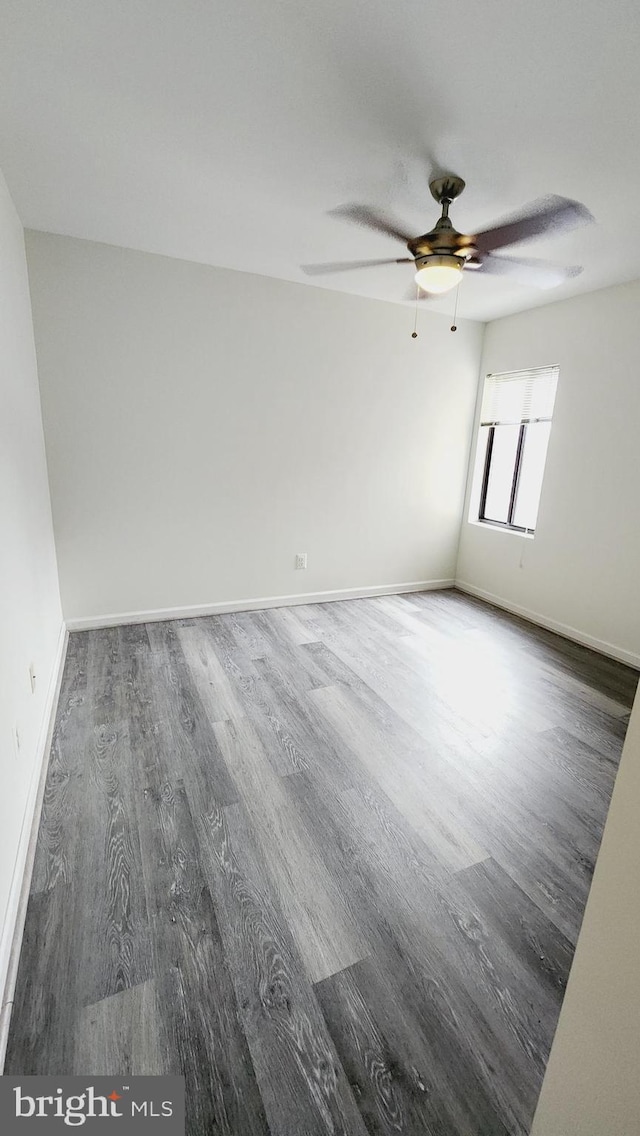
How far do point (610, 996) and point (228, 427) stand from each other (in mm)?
3393

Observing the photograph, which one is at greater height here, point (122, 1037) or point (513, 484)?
point (513, 484)

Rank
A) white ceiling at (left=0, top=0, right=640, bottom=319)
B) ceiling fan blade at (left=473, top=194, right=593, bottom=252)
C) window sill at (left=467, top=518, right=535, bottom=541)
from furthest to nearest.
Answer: window sill at (left=467, top=518, right=535, bottom=541)
ceiling fan blade at (left=473, top=194, right=593, bottom=252)
white ceiling at (left=0, top=0, right=640, bottom=319)

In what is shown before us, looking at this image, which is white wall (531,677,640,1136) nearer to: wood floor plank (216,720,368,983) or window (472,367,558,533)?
wood floor plank (216,720,368,983)

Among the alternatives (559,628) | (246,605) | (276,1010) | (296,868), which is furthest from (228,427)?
(276,1010)

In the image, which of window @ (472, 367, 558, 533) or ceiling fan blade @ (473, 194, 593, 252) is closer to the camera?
ceiling fan blade @ (473, 194, 593, 252)

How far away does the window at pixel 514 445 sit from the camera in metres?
3.73

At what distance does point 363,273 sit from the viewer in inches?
121

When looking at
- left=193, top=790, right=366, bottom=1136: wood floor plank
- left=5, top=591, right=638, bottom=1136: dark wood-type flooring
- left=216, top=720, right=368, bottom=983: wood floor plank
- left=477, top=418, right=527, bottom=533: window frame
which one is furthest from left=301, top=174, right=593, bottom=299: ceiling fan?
left=193, top=790, right=366, bottom=1136: wood floor plank

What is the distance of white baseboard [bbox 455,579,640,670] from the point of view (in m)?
3.19

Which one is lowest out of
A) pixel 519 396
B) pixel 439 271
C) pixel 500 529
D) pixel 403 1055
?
pixel 403 1055

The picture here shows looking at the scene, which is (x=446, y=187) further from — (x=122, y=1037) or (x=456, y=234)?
(x=122, y=1037)

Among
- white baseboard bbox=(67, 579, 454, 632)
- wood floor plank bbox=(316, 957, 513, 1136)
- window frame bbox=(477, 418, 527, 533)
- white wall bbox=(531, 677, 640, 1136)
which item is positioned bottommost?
wood floor plank bbox=(316, 957, 513, 1136)

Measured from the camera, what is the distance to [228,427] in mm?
3396

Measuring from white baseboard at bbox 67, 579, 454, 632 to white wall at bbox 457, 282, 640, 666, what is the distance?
1007 millimetres
